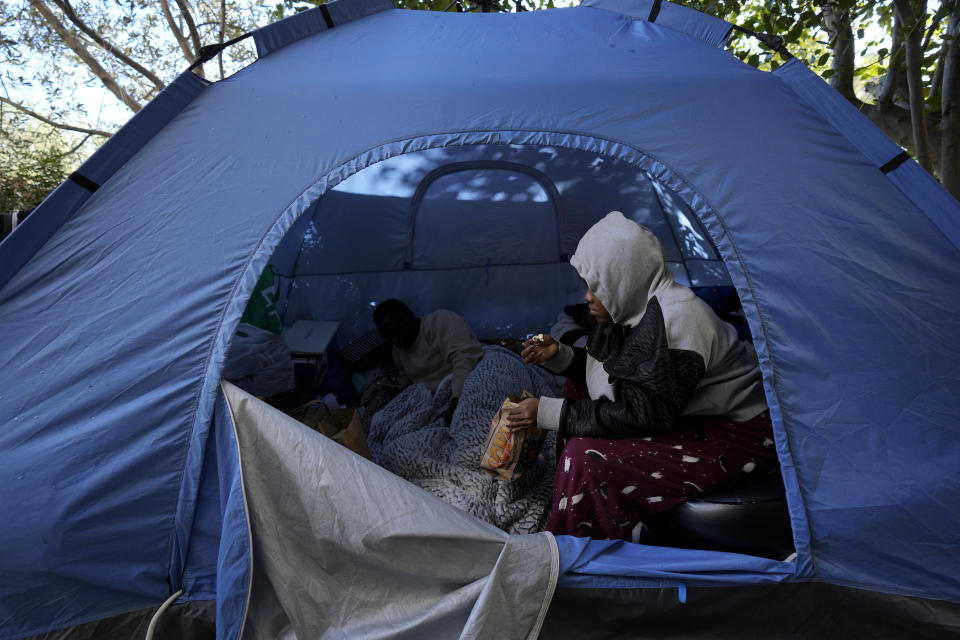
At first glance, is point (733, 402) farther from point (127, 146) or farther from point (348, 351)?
point (348, 351)

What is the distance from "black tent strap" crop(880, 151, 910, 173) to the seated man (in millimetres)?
1849

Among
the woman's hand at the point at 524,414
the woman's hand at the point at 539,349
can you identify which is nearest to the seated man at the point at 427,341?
the woman's hand at the point at 539,349

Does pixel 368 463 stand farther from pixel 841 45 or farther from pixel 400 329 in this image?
pixel 841 45

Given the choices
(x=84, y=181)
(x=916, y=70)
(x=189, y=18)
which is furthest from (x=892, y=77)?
(x=189, y=18)

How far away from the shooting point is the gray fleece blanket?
2.09 meters

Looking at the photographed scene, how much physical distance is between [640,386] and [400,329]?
176 centimetres

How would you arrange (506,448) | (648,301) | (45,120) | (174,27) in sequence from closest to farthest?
1. (648,301)
2. (506,448)
3. (174,27)
4. (45,120)

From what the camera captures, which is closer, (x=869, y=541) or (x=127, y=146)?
(x=869, y=541)

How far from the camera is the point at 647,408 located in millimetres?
1643

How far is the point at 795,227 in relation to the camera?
1.71 metres

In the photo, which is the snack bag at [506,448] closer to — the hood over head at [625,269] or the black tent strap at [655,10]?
the hood over head at [625,269]

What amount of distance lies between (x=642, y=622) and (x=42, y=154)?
9.13 meters

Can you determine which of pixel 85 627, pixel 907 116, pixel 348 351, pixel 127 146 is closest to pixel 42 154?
pixel 348 351

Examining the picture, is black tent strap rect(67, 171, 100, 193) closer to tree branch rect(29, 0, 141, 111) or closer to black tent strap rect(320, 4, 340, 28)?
black tent strap rect(320, 4, 340, 28)
